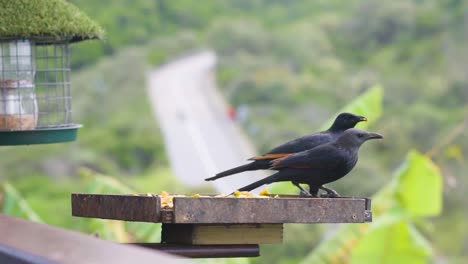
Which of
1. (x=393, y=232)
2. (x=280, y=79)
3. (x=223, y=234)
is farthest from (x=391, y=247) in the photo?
(x=280, y=79)

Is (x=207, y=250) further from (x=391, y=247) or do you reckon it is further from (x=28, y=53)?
(x=391, y=247)

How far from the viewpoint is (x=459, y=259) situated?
79.3ft

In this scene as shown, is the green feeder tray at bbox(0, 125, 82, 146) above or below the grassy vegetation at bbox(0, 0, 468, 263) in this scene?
below

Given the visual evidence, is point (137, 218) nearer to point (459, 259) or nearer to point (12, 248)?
point (12, 248)

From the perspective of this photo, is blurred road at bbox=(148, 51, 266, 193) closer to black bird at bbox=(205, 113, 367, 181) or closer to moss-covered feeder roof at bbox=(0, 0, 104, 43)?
moss-covered feeder roof at bbox=(0, 0, 104, 43)

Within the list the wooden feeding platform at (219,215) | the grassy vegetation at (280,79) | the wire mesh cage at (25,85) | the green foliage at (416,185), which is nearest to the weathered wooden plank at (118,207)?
the wooden feeding platform at (219,215)

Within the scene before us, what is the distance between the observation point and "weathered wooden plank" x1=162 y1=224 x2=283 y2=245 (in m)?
3.42

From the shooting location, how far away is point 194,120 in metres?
37.2

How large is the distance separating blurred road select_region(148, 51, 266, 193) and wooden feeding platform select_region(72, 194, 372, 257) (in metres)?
24.6

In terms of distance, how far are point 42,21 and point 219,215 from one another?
1858mm

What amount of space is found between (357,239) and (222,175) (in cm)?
345

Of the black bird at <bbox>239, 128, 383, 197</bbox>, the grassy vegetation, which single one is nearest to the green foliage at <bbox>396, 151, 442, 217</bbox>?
the black bird at <bbox>239, 128, 383, 197</bbox>

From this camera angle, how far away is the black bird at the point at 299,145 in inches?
172

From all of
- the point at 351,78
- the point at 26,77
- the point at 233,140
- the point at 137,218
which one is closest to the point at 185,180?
the point at 233,140
